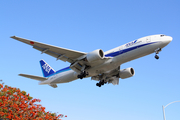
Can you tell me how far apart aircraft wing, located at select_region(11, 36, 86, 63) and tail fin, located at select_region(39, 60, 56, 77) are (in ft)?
26.0

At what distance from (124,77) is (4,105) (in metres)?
18.6

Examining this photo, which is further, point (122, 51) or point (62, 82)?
point (62, 82)

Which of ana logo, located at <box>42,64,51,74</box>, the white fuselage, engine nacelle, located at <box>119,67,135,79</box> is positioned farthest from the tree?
ana logo, located at <box>42,64,51,74</box>

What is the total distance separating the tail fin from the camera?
34219 millimetres

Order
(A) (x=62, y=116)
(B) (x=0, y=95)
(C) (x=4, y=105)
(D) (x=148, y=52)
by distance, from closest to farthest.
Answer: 1. (C) (x=4, y=105)
2. (B) (x=0, y=95)
3. (A) (x=62, y=116)
4. (D) (x=148, y=52)

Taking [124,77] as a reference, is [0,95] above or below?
below

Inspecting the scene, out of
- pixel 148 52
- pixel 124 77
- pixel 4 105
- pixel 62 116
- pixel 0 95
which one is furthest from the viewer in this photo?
pixel 124 77

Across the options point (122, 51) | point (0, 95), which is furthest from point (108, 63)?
point (0, 95)

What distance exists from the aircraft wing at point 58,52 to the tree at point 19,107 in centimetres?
646

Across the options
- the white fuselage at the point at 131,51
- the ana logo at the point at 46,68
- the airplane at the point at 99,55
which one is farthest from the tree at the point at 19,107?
the ana logo at the point at 46,68

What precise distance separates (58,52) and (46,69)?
35.7 feet

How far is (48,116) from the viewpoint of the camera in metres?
18.9

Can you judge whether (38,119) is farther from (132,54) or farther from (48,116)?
(132,54)

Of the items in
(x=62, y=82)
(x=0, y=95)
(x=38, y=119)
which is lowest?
(x=38, y=119)
